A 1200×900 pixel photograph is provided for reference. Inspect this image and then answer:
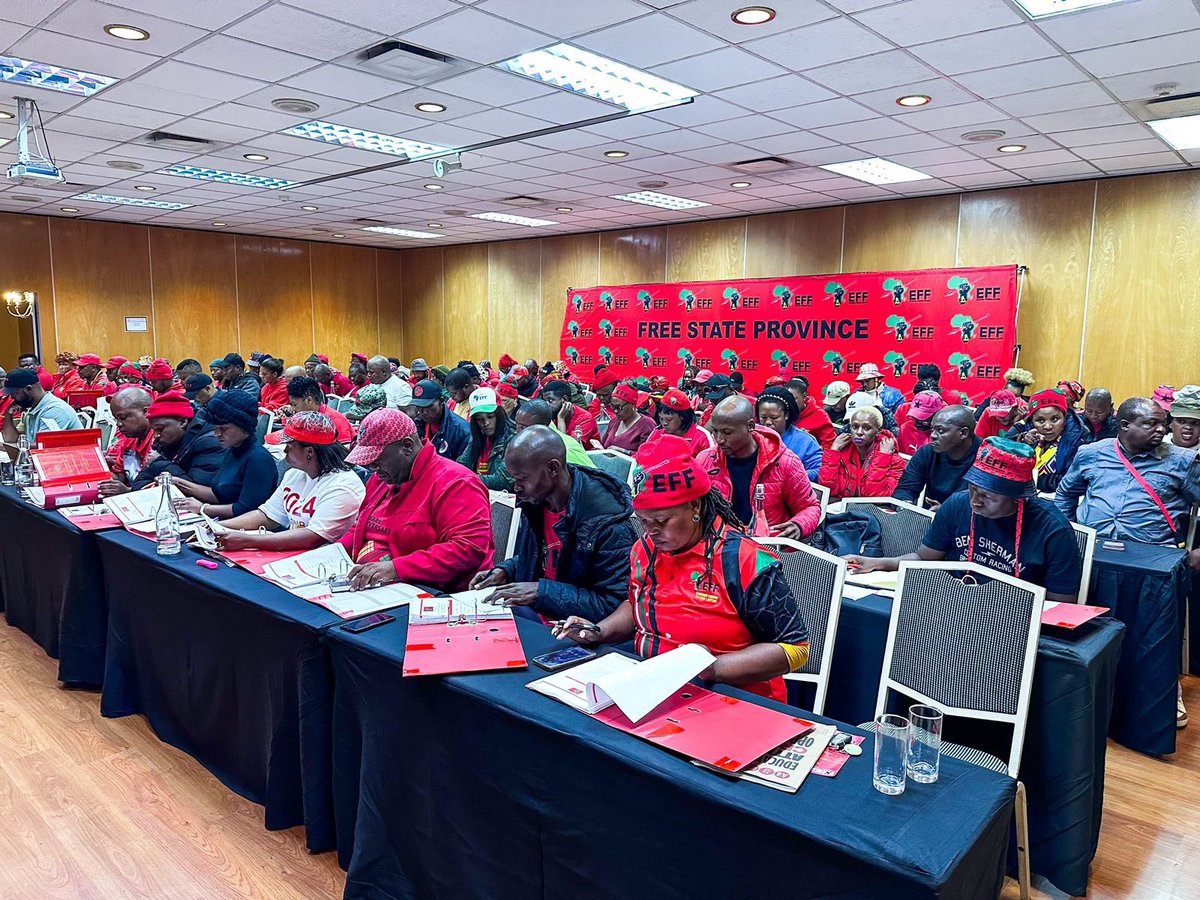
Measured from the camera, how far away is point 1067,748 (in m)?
2.49

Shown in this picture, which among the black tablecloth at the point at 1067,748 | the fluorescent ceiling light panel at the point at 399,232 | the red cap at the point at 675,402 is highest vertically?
the fluorescent ceiling light panel at the point at 399,232

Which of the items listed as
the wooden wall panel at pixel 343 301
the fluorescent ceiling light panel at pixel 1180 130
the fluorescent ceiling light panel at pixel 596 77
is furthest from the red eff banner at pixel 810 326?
the wooden wall panel at pixel 343 301

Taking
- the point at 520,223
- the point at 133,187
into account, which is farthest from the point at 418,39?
the point at 520,223

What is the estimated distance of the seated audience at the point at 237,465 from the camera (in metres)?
3.88

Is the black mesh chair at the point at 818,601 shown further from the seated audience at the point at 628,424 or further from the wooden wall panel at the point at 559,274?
the wooden wall panel at the point at 559,274

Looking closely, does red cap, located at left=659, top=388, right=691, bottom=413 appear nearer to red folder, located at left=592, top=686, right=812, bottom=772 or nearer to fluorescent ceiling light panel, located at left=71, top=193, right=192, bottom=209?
red folder, located at left=592, top=686, right=812, bottom=772

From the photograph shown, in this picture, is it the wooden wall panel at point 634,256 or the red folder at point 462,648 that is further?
the wooden wall panel at point 634,256

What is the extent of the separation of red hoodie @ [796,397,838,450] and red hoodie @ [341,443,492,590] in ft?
11.1

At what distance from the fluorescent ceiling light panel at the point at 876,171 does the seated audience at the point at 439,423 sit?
4.82 m

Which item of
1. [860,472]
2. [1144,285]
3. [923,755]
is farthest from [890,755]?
[1144,285]

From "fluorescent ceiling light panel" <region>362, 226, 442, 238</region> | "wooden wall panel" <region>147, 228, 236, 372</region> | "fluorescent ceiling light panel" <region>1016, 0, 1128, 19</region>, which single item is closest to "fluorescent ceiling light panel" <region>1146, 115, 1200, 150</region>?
"fluorescent ceiling light panel" <region>1016, 0, 1128, 19</region>

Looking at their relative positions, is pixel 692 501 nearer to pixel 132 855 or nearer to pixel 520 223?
pixel 132 855

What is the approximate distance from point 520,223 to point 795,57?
8.14 meters

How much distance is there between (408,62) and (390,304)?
12.5m
